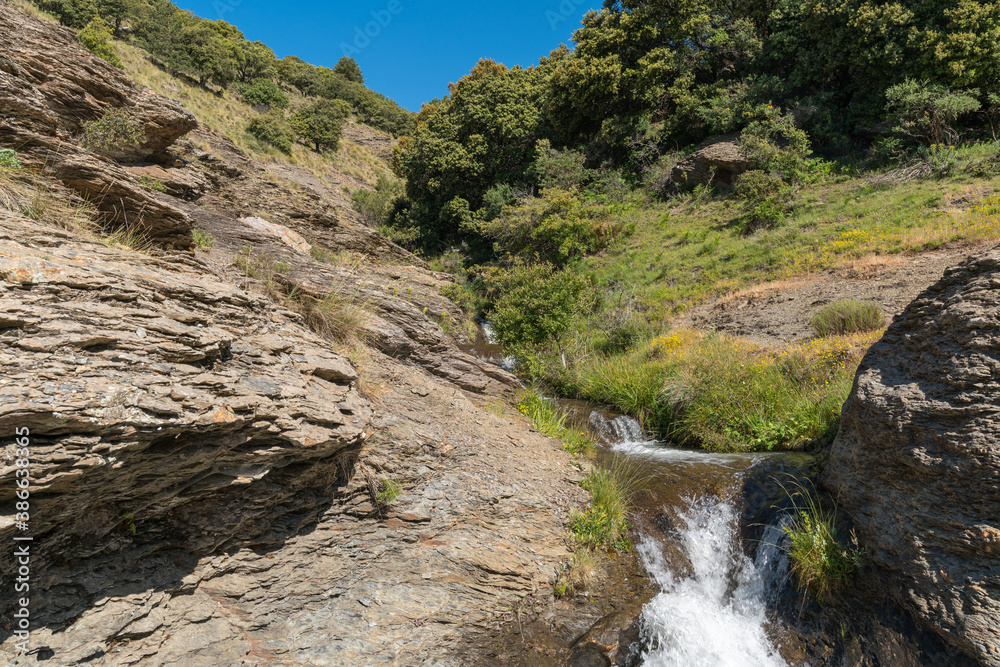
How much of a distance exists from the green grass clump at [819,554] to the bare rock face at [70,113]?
7.96m

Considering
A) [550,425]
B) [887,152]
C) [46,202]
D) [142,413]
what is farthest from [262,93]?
[142,413]

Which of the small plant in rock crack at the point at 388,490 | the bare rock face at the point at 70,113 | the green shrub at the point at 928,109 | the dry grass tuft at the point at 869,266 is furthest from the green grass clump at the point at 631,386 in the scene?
the green shrub at the point at 928,109

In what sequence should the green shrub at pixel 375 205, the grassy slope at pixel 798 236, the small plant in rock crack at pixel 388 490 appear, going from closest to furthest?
1. the small plant in rock crack at pixel 388 490
2. the grassy slope at pixel 798 236
3. the green shrub at pixel 375 205

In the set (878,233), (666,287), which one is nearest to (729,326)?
(666,287)

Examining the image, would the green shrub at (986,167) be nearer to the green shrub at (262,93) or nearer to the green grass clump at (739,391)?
the green grass clump at (739,391)

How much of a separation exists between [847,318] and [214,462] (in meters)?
11.3

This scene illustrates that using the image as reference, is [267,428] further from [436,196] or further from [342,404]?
[436,196]

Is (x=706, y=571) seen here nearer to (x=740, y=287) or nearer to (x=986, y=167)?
(x=740, y=287)

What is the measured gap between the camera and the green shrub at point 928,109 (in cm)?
1614

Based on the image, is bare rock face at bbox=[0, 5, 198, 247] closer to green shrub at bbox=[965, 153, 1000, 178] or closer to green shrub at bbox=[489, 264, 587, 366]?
green shrub at bbox=[489, 264, 587, 366]

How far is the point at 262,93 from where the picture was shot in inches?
1394

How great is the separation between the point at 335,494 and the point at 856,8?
92.1 feet

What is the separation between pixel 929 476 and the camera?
11.6 feet

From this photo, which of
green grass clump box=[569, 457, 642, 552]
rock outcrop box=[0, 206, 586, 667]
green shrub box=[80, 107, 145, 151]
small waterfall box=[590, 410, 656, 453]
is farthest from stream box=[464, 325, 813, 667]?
green shrub box=[80, 107, 145, 151]
